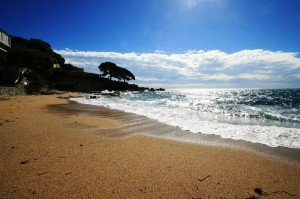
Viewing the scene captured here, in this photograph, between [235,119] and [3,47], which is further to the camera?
[3,47]

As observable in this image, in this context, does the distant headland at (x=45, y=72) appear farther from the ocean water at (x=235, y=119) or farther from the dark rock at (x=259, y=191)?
the dark rock at (x=259, y=191)

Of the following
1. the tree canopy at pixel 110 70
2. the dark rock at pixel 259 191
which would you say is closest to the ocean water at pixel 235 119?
the dark rock at pixel 259 191

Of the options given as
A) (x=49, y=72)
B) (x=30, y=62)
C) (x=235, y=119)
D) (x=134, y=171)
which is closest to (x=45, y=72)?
(x=49, y=72)

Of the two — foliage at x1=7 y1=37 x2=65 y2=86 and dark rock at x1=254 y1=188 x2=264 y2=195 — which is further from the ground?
foliage at x1=7 y1=37 x2=65 y2=86

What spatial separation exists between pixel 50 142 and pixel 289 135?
27.3 ft

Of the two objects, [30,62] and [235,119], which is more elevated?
[30,62]

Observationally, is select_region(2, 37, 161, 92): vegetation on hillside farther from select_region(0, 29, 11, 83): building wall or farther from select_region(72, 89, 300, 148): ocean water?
select_region(72, 89, 300, 148): ocean water

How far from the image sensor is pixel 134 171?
351cm

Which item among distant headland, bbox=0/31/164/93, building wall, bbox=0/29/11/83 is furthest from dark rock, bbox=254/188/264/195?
building wall, bbox=0/29/11/83

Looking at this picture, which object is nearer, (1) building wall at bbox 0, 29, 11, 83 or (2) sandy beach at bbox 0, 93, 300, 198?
(2) sandy beach at bbox 0, 93, 300, 198

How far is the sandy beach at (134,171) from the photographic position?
2.84 m

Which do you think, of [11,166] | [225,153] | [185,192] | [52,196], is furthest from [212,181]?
[11,166]

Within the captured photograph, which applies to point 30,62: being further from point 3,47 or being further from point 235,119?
point 235,119

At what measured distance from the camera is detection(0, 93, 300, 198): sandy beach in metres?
2.84
